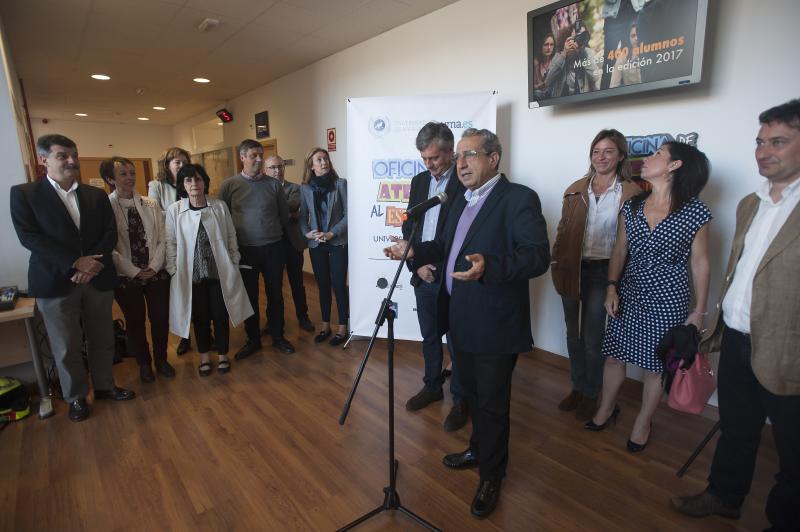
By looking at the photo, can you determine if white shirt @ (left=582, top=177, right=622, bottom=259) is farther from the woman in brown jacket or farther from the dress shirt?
the dress shirt

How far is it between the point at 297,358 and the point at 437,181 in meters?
1.97

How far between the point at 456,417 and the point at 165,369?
7.32 ft

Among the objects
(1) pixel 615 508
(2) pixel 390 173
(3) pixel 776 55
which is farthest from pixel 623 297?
(2) pixel 390 173

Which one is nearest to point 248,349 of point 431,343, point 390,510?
point 431,343

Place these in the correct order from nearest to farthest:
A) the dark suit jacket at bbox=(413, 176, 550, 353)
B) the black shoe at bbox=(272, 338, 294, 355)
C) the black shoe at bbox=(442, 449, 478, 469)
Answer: the dark suit jacket at bbox=(413, 176, 550, 353) → the black shoe at bbox=(442, 449, 478, 469) → the black shoe at bbox=(272, 338, 294, 355)

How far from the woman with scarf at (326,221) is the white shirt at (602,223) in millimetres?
1972

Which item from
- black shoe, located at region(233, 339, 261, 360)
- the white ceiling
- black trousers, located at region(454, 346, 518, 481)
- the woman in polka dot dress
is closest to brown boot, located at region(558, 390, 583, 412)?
the woman in polka dot dress

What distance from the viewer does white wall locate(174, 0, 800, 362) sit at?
2.14 m

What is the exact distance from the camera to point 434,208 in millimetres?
2332

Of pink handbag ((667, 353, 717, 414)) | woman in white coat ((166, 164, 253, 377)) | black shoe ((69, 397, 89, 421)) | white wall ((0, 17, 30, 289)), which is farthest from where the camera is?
woman in white coat ((166, 164, 253, 377))

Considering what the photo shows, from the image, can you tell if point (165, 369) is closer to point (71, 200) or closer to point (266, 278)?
point (266, 278)

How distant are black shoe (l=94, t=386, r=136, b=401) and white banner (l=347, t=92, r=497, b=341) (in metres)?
1.72

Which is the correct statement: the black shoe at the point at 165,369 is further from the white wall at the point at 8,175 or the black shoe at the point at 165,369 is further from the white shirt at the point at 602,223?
the white shirt at the point at 602,223

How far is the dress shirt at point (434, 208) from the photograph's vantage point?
7.48ft
